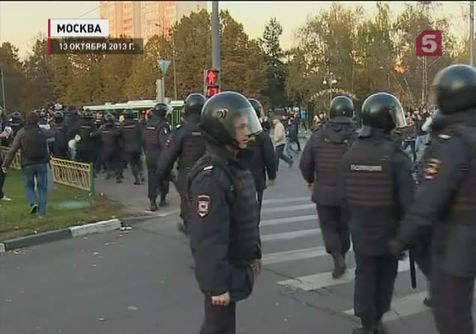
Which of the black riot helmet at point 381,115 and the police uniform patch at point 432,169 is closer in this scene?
the police uniform patch at point 432,169

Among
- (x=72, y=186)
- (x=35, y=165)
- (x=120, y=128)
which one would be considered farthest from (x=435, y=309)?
(x=120, y=128)

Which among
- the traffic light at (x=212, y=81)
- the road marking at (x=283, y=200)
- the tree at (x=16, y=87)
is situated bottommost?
the road marking at (x=283, y=200)

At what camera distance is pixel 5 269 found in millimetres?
7629

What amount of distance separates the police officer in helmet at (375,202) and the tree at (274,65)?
51.4 metres

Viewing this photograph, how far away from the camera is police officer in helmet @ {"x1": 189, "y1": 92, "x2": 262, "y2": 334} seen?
351 centimetres

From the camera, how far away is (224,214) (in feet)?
11.6

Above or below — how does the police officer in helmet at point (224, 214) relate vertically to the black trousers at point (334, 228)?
above

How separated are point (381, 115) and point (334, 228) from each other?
6.60 ft

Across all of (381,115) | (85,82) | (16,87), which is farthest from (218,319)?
(85,82)

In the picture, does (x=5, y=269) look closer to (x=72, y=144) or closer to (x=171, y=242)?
(x=171, y=242)

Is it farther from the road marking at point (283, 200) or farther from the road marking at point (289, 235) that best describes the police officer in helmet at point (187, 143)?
the road marking at point (283, 200)

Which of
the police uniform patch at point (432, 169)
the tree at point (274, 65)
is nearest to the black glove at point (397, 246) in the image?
the police uniform patch at point (432, 169)

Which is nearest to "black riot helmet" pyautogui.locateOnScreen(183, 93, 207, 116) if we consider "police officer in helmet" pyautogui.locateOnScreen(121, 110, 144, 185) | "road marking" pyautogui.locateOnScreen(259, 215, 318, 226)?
"road marking" pyautogui.locateOnScreen(259, 215, 318, 226)

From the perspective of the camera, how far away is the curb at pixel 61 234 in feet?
29.0
